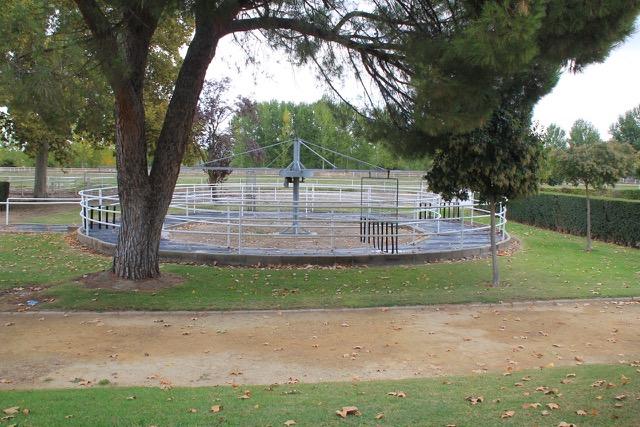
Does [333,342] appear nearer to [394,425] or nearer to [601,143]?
[394,425]

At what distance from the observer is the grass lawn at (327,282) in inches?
359

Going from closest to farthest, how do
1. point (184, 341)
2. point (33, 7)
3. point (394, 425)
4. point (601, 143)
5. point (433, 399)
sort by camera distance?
point (394, 425), point (433, 399), point (184, 341), point (33, 7), point (601, 143)

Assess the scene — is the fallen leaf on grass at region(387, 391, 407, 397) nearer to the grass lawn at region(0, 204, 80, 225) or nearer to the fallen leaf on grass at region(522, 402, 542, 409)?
the fallen leaf on grass at region(522, 402, 542, 409)

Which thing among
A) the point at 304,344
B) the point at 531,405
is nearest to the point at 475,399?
the point at 531,405

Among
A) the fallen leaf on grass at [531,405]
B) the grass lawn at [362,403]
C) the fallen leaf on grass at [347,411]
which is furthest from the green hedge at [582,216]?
the fallen leaf on grass at [347,411]

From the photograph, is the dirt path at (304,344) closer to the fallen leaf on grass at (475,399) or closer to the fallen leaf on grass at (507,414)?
the fallen leaf on grass at (475,399)

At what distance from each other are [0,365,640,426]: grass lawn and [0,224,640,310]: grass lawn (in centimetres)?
363

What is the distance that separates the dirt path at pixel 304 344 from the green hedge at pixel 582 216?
24.4 ft

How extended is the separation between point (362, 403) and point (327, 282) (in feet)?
19.9

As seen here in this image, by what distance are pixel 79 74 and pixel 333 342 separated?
527 cm

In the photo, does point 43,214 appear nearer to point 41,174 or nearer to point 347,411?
point 41,174

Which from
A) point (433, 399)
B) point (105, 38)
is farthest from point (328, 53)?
point (433, 399)

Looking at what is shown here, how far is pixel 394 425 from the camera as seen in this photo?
413cm

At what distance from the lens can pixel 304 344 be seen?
7117mm
